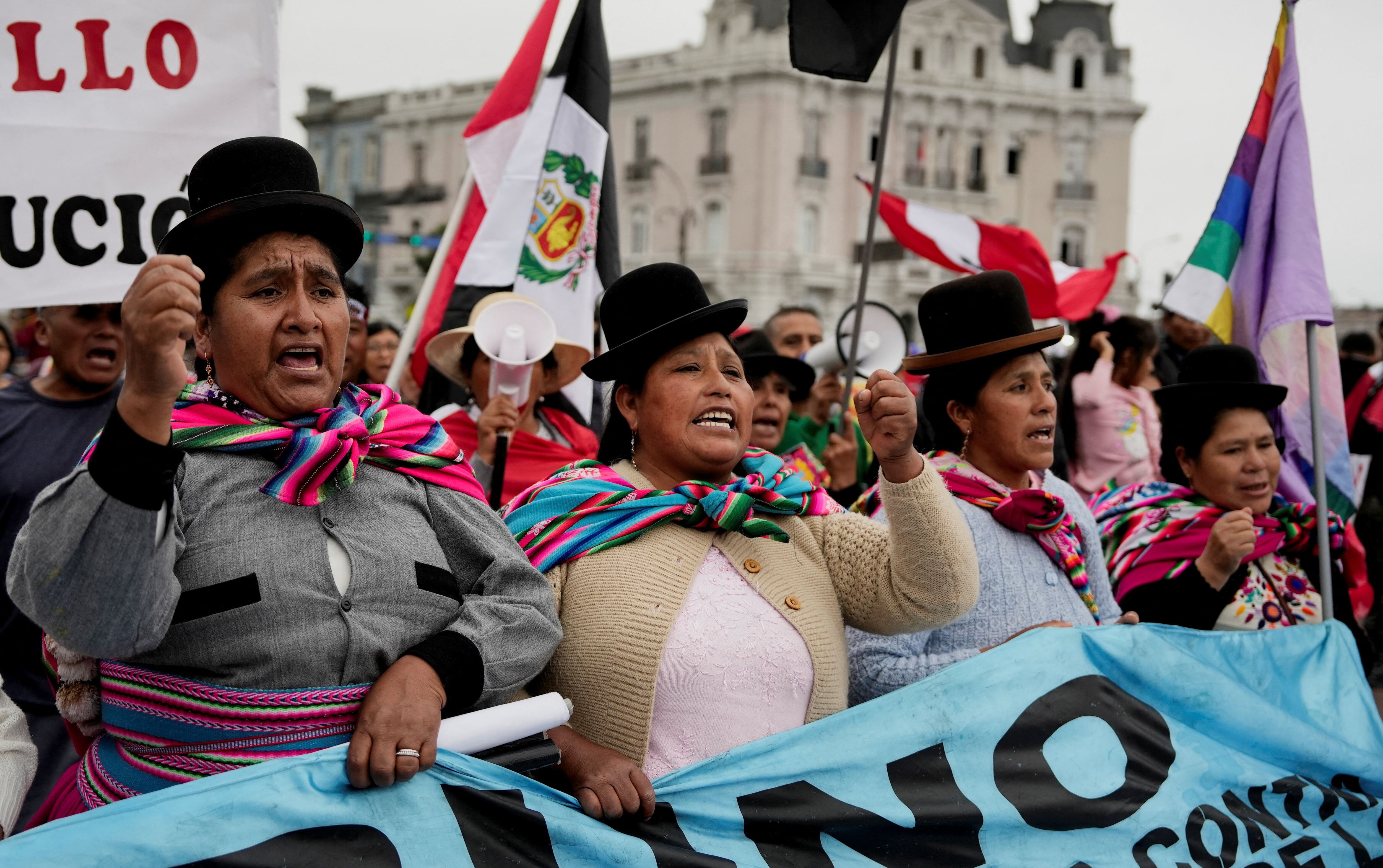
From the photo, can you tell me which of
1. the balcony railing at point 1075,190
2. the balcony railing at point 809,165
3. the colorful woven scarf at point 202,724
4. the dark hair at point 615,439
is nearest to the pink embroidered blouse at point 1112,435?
the dark hair at point 615,439

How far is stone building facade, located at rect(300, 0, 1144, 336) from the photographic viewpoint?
2037 inches

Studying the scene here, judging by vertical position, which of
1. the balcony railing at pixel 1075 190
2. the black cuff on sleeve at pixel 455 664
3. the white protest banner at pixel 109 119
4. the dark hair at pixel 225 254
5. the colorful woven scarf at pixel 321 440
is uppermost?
the balcony railing at pixel 1075 190

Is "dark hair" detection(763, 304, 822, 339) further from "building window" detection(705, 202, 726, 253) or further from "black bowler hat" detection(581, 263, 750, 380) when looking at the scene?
"building window" detection(705, 202, 726, 253)

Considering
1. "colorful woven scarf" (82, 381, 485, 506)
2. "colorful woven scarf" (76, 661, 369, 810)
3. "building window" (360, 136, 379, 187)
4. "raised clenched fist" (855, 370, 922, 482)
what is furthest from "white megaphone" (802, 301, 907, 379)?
"building window" (360, 136, 379, 187)

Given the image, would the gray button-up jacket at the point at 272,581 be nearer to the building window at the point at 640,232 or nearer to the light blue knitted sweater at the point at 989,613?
the light blue knitted sweater at the point at 989,613

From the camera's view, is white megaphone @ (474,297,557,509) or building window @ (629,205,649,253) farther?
building window @ (629,205,649,253)

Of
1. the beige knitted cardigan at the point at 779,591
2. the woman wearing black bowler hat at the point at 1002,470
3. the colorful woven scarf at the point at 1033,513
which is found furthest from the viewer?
the colorful woven scarf at the point at 1033,513

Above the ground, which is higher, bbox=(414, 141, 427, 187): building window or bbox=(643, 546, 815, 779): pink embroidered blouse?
bbox=(414, 141, 427, 187): building window

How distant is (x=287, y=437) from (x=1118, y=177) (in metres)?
58.2

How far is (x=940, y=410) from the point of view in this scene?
373cm

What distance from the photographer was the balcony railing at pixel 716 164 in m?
52.3

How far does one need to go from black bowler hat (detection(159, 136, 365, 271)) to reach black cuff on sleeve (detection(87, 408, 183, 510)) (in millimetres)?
495

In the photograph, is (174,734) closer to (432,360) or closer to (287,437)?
(287,437)

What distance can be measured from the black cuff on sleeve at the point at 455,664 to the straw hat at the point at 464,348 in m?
2.81
